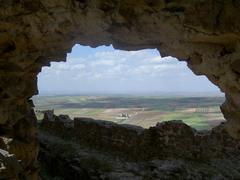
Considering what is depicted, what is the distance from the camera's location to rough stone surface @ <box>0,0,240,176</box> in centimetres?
664

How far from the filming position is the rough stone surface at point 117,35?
664 cm

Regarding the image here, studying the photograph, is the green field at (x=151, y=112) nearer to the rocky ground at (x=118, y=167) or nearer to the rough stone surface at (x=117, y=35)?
the rocky ground at (x=118, y=167)

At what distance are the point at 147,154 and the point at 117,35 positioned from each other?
27.3 ft

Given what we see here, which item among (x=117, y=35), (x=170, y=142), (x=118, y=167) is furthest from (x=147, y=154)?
(x=117, y=35)

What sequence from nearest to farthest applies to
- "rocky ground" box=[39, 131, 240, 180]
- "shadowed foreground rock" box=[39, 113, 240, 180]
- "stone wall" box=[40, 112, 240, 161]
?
"rocky ground" box=[39, 131, 240, 180], "shadowed foreground rock" box=[39, 113, 240, 180], "stone wall" box=[40, 112, 240, 161]

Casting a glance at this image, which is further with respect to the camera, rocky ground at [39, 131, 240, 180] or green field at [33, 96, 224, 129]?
green field at [33, 96, 224, 129]

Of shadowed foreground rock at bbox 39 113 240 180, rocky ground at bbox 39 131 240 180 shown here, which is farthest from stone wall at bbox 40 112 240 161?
rocky ground at bbox 39 131 240 180

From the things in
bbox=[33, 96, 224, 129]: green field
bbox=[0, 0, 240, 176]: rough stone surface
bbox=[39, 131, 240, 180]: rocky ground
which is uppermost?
bbox=[0, 0, 240, 176]: rough stone surface

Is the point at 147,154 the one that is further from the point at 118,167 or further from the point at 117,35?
the point at 117,35

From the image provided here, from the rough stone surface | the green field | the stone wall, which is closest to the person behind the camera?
the rough stone surface

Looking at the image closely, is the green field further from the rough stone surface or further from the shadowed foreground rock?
the rough stone surface

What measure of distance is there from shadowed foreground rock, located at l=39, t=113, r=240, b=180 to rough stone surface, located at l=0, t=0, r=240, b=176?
18.1 ft

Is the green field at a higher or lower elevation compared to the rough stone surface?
lower

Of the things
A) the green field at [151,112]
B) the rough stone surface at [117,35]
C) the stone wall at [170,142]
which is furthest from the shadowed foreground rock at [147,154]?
the rough stone surface at [117,35]
